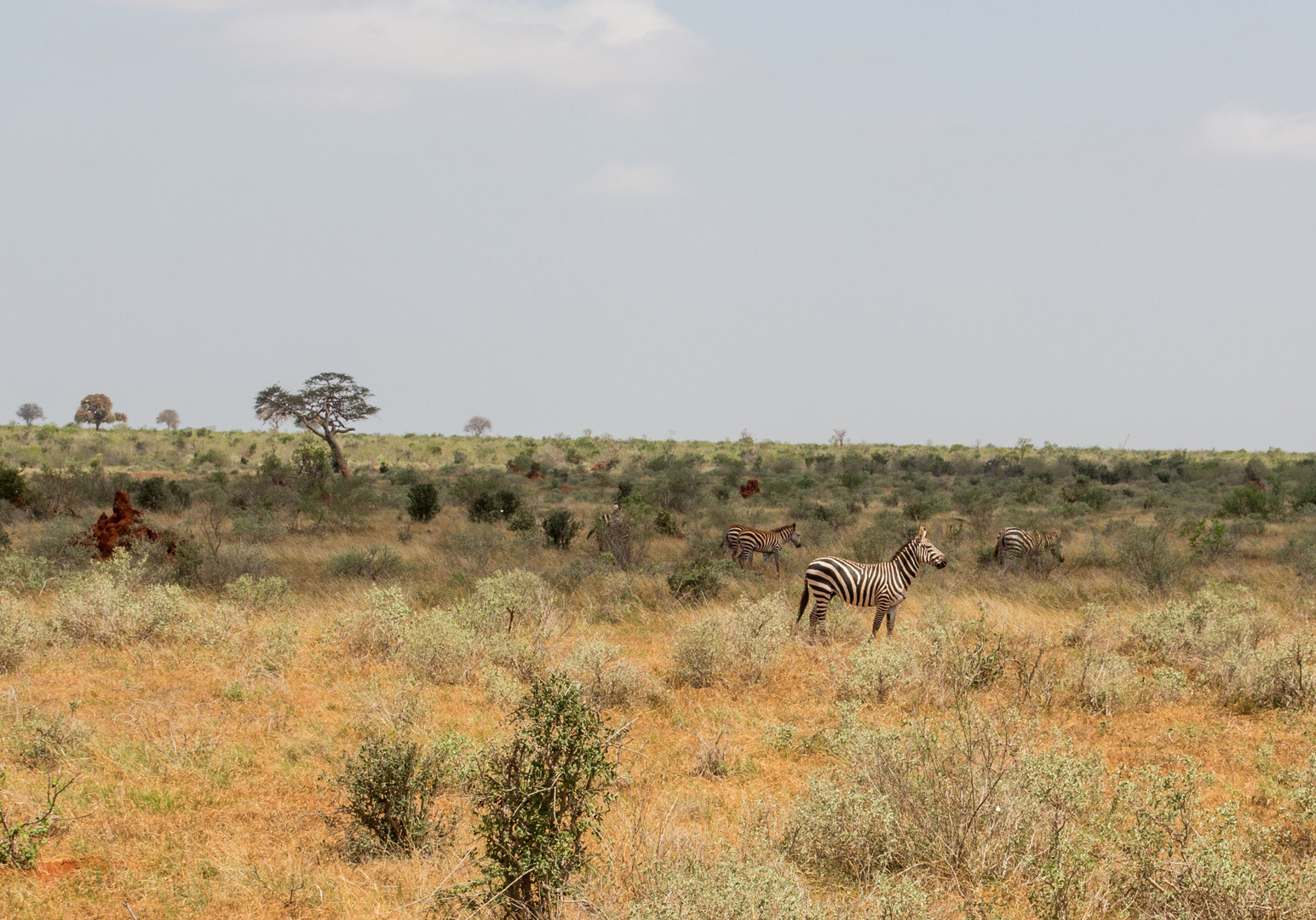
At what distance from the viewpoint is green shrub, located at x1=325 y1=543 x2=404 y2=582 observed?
52.9 feet

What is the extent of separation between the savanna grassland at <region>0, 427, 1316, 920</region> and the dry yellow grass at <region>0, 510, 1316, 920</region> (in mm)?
35

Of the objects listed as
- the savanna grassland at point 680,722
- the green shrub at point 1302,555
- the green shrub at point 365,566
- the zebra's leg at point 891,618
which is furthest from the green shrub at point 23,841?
the green shrub at point 1302,555

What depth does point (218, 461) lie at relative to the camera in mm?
48125

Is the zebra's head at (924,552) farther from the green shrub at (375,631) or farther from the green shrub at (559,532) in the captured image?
the green shrub at (559,532)

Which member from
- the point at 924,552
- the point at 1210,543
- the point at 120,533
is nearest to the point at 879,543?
the point at 924,552

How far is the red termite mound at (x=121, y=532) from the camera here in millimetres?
15852

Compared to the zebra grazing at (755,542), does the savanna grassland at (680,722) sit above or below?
below

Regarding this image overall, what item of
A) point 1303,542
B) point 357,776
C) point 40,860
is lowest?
point 40,860

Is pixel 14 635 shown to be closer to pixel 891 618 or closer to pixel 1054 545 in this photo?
pixel 891 618

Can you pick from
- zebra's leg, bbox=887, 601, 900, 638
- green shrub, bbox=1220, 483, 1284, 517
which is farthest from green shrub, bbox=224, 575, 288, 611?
green shrub, bbox=1220, 483, 1284, 517

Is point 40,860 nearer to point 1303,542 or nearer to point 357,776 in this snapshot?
point 357,776

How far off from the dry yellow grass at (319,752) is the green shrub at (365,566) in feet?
8.34

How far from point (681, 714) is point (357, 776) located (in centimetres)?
379

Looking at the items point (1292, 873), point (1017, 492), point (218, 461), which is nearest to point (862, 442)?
point (1017, 492)
